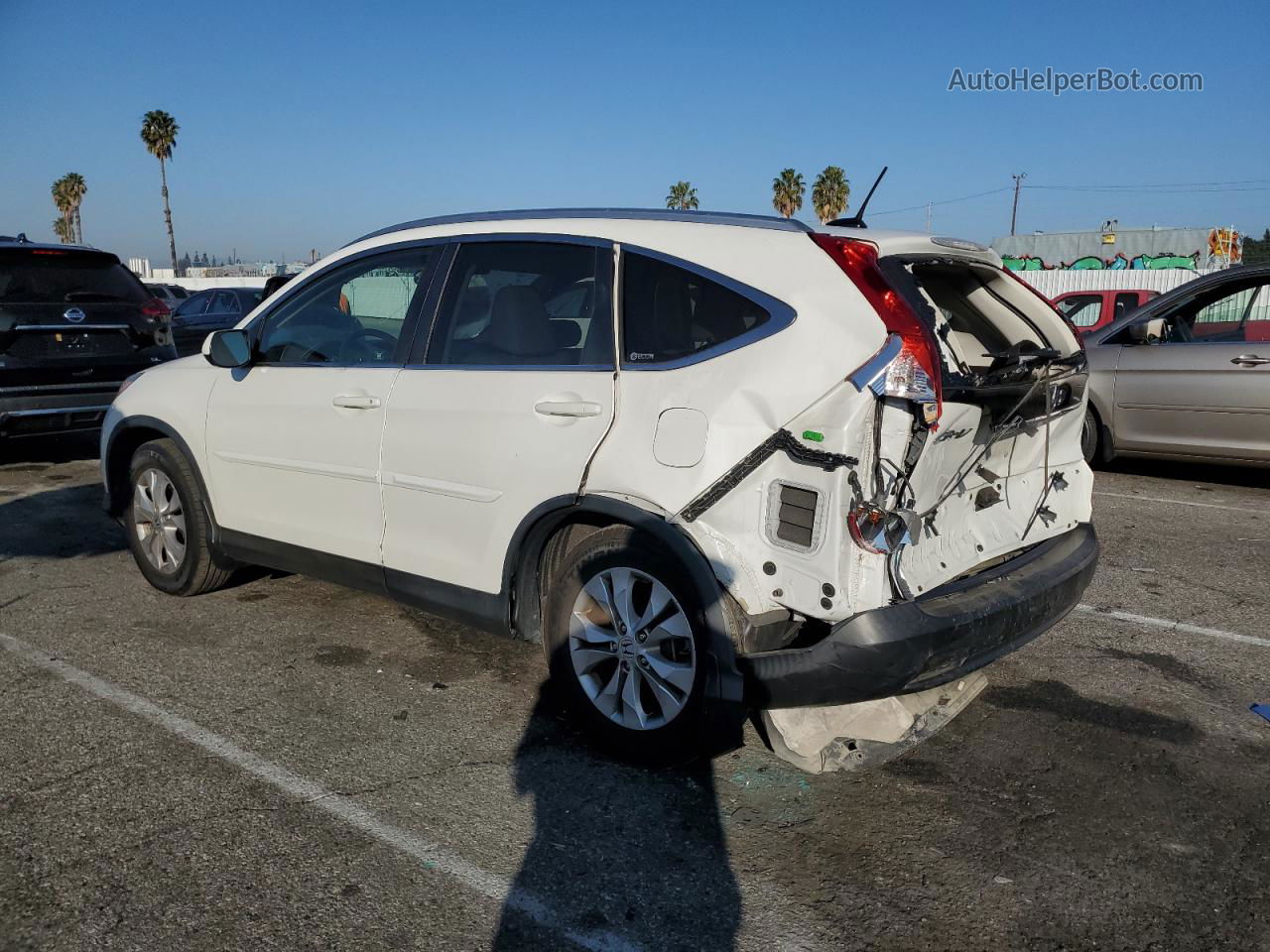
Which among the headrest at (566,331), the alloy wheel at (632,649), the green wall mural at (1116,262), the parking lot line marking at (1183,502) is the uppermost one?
the green wall mural at (1116,262)

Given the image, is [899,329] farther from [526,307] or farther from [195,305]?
[195,305]

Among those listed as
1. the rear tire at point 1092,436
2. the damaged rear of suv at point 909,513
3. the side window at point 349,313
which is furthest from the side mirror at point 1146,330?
the side window at point 349,313

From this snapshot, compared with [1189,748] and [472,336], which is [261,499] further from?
[1189,748]

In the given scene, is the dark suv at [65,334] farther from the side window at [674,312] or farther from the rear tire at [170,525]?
the side window at [674,312]

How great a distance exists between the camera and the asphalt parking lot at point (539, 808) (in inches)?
106

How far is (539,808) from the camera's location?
3.27 meters

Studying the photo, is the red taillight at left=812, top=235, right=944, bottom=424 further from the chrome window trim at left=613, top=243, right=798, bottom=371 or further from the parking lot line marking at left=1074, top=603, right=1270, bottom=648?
the parking lot line marking at left=1074, top=603, right=1270, bottom=648

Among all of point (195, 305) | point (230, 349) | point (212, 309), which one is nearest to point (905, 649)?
point (230, 349)

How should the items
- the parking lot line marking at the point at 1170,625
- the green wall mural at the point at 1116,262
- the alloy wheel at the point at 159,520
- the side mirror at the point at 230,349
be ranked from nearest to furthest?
the side mirror at the point at 230,349, the parking lot line marking at the point at 1170,625, the alloy wheel at the point at 159,520, the green wall mural at the point at 1116,262

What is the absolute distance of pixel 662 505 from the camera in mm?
3219

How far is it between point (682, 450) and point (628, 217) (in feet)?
3.23

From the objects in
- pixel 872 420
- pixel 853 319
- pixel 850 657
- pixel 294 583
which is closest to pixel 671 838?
pixel 850 657

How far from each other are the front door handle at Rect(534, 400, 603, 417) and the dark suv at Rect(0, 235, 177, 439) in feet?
21.0

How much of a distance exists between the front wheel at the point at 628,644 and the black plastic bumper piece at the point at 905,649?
26cm
